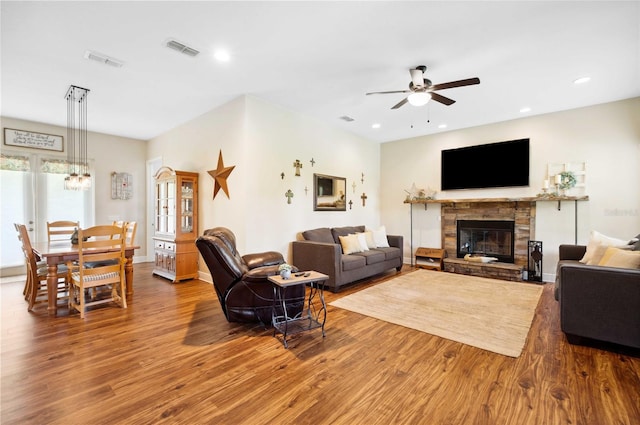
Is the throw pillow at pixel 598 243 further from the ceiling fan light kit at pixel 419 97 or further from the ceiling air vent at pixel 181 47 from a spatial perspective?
the ceiling air vent at pixel 181 47

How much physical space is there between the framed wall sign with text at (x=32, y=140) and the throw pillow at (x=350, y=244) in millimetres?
6074

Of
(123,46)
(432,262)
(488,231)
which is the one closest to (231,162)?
(123,46)

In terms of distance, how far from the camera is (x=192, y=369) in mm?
2305

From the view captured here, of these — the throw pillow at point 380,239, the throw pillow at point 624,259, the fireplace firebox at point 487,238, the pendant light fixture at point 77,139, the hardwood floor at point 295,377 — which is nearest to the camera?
the hardwood floor at point 295,377

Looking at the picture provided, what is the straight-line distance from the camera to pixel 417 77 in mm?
3557

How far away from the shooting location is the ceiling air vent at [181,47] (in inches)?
120

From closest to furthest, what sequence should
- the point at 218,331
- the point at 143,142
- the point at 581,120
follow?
the point at 218,331, the point at 581,120, the point at 143,142

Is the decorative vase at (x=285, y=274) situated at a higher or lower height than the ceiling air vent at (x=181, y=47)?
lower

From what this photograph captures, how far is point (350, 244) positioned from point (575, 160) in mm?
4200

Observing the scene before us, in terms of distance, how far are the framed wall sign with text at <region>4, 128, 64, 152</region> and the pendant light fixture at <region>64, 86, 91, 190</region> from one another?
0.19 m

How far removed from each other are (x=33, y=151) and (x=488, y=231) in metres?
9.22

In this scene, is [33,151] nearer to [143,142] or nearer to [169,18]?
[143,142]

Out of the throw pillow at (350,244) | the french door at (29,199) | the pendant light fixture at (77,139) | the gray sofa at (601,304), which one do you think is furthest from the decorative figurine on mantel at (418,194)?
the french door at (29,199)

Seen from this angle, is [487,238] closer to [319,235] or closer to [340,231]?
[340,231]
